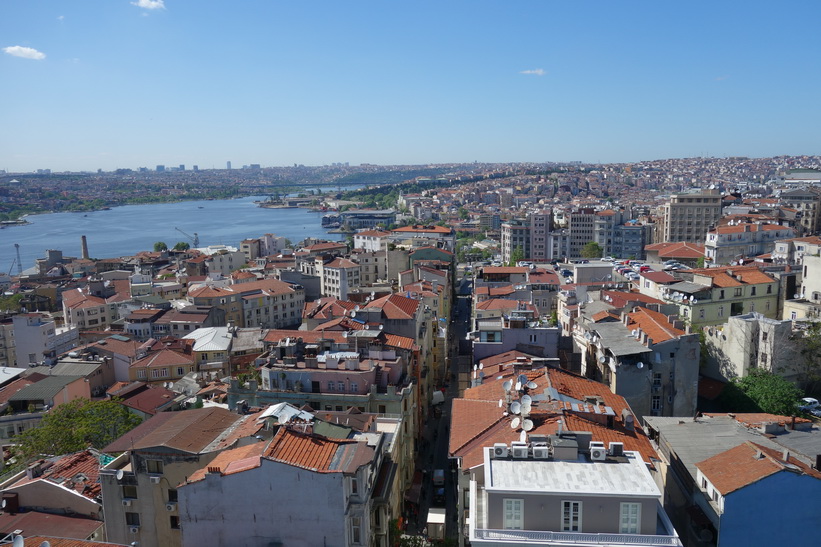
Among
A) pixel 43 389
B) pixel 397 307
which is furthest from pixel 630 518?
pixel 43 389

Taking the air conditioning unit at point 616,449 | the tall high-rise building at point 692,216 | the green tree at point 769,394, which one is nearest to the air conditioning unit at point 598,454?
the air conditioning unit at point 616,449

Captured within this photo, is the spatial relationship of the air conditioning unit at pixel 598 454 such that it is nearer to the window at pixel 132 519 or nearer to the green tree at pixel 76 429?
the window at pixel 132 519

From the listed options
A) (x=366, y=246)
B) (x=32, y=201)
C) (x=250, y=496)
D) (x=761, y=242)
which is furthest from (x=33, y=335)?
(x=32, y=201)

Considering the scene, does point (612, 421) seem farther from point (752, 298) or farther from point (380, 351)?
point (752, 298)

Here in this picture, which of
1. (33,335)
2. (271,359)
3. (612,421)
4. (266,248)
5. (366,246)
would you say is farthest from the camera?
(266,248)

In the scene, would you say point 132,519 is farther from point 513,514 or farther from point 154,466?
point 513,514

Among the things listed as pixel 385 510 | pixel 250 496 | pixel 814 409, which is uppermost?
pixel 250 496

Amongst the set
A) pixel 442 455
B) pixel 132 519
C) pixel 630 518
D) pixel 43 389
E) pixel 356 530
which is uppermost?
pixel 630 518
